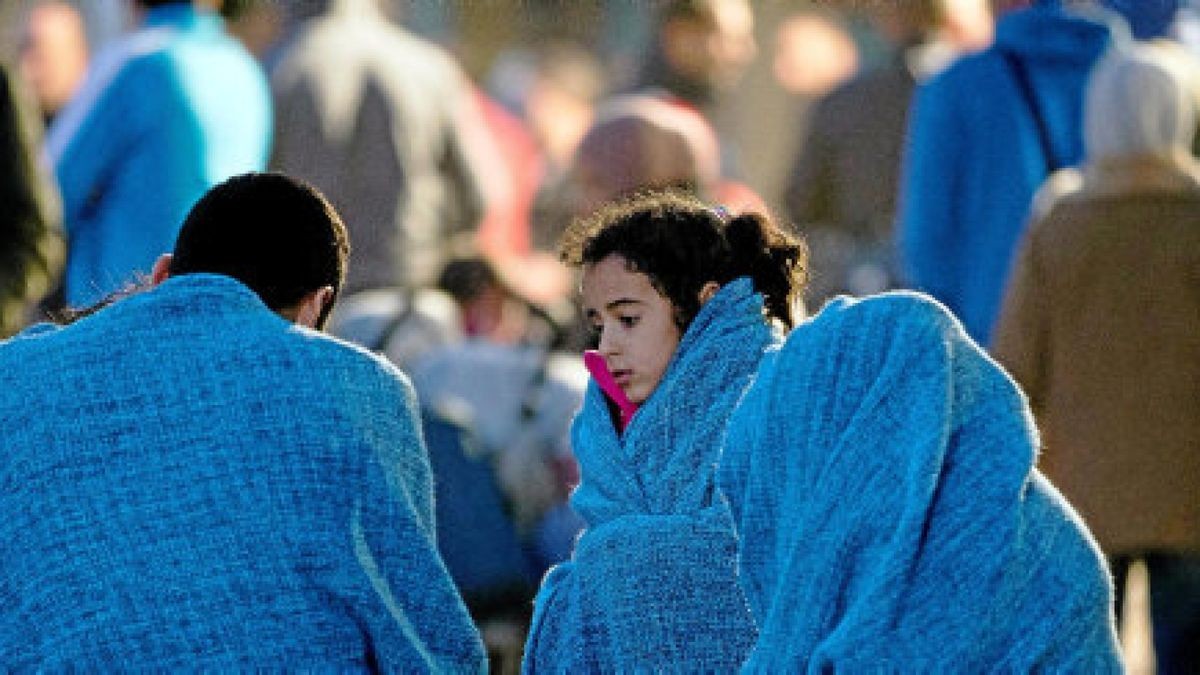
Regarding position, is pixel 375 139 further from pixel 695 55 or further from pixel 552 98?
pixel 552 98

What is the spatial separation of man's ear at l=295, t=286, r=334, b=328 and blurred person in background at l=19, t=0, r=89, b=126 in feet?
17.8

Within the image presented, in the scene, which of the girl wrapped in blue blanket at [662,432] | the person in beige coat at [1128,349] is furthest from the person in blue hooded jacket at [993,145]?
the girl wrapped in blue blanket at [662,432]

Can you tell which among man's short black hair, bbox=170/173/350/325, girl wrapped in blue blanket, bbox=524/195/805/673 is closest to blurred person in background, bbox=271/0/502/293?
girl wrapped in blue blanket, bbox=524/195/805/673

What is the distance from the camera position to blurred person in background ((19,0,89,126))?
34.5ft

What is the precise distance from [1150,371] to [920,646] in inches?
131

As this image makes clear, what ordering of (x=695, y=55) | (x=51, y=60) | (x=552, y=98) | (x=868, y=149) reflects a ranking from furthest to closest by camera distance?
(x=552, y=98), (x=51, y=60), (x=695, y=55), (x=868, y=149)

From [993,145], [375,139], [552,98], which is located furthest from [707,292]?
[552,98]

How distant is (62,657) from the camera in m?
Answer: 4.78

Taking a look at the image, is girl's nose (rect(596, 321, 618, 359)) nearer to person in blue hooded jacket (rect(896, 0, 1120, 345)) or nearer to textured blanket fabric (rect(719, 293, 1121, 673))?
textured blanket fabric (rect(719, 293, 1121, 673))

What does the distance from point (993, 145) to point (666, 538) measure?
3.54 m

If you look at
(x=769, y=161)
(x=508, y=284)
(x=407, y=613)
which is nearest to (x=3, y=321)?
(x=508, y=284)

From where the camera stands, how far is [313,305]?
5137mm

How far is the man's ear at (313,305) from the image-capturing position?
16.8 ft

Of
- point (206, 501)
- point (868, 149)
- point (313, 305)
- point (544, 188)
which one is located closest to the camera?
point (206, 501)
